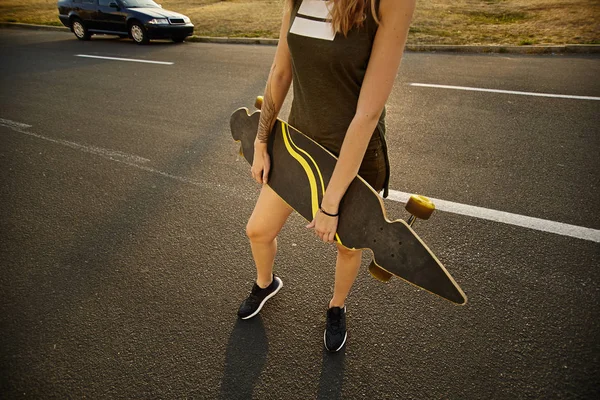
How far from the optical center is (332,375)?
1.67 m

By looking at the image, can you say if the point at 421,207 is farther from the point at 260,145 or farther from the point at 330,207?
the point at 260,145

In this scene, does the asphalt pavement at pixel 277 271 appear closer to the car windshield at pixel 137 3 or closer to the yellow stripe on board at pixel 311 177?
the yellow stripe on board at pixel 311 177

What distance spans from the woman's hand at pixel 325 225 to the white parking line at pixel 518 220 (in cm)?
161

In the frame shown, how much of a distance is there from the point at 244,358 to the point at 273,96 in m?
1.30

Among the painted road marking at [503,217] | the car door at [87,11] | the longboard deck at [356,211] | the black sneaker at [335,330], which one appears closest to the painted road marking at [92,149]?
the painted road marking at [503,217]

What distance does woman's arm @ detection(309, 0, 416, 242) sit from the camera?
1029 millimetres

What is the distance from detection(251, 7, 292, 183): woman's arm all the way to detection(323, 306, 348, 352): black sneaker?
2.67 ft

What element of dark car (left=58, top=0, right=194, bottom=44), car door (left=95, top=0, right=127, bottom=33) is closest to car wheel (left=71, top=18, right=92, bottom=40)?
dark car (left=58, top=0, right=194, bottom=44)

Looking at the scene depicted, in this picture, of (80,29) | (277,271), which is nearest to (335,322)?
(277,271)

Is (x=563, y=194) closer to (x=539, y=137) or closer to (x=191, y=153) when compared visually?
(x=539, y=137)

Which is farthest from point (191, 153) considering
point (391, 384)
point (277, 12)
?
point (277, 12)

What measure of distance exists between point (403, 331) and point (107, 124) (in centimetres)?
431

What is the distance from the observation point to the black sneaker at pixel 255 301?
194 cm

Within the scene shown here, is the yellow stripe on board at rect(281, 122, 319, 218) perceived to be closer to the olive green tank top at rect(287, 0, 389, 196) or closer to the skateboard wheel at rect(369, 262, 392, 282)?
the olive green tank top at rect(287, 0, 389, 196)
